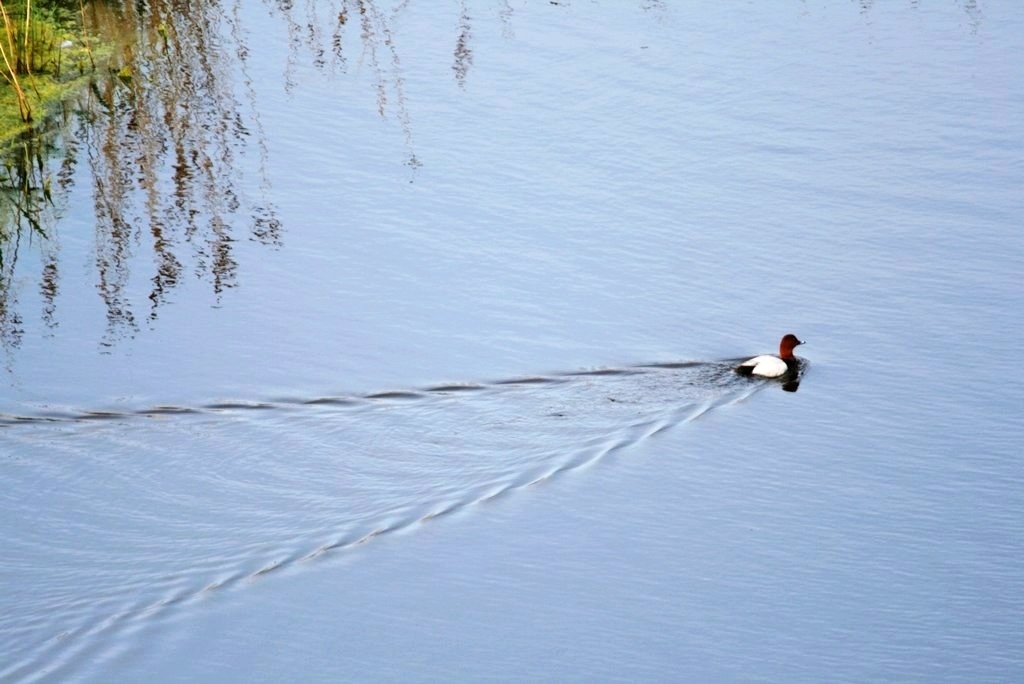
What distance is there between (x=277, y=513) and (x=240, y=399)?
4.00ft

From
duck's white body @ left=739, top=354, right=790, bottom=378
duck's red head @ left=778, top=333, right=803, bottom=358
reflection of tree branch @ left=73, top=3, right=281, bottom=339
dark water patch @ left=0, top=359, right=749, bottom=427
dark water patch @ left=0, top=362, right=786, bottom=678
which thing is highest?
reflection of tree branch @ left=73, top=3, right=281, bottom=339

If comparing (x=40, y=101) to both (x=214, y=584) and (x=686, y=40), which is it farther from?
(x=214, y=584)

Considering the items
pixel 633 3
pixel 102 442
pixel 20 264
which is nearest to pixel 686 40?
pixel 633 3

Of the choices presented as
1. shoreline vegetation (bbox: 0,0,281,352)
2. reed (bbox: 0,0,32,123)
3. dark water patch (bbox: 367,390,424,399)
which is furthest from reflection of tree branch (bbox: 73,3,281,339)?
dark water patch (bbox: 367,390,424,399)

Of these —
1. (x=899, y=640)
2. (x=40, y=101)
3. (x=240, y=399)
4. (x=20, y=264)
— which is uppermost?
(x=40, y=101)

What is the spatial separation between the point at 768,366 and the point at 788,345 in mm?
397

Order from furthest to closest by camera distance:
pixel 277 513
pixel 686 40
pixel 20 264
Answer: pixel 686 40, pixel 20 264, pixel 277 513

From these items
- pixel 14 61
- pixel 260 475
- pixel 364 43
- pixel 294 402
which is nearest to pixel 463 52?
pixel 364 43

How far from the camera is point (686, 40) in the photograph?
14.5 meters

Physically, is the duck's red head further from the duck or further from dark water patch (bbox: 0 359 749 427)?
dark water patch (bbox: 0 359 749 427)

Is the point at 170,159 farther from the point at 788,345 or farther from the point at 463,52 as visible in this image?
the point at 788,345

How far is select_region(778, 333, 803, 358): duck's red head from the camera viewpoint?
9.61 m

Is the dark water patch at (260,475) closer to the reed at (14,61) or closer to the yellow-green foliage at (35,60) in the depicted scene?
the reed at (14,61)

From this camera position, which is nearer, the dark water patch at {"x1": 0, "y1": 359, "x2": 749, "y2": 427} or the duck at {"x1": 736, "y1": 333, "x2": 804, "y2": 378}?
the dark water patch at {"x1": 0, "y1": 359, "x2": 749, "y2": 427}
